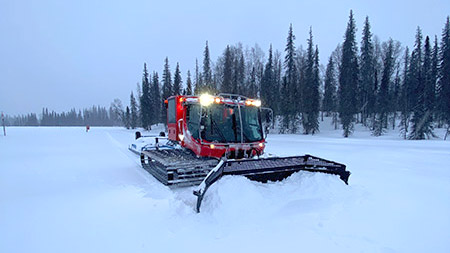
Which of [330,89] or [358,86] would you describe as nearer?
[358,86]

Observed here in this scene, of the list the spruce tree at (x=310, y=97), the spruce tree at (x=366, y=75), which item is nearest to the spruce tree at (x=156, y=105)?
the spruce tree at (x=310, y=97)

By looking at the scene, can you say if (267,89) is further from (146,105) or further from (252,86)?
(146,105)

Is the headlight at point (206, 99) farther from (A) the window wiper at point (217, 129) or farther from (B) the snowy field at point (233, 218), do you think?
(B) the snowy field at point (233, 218)

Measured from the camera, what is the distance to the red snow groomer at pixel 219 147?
492 cm

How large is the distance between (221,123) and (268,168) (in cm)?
226

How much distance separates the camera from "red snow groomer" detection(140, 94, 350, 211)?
16.1 feet

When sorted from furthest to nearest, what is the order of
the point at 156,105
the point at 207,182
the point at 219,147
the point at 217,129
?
1. the point at 156,105
2. the point at 217,129
3. the point at 219,147
4. the point at 207,182

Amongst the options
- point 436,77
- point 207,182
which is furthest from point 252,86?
point 207,182

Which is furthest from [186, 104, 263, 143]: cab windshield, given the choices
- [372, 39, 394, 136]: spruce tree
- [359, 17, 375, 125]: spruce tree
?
[359, 17, 375, 125]: spruce tree

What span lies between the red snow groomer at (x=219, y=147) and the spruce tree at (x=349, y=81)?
26560 mm

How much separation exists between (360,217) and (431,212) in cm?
158

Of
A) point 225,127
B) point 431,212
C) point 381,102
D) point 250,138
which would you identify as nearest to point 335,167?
point 431,212

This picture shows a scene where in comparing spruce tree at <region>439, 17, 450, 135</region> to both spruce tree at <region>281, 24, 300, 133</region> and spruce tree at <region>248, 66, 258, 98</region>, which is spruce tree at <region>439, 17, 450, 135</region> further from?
spruce tree at <region>248, 66, 258, 98</region>

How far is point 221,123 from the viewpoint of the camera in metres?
6.46
